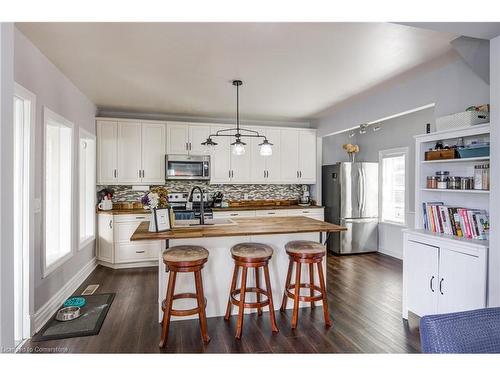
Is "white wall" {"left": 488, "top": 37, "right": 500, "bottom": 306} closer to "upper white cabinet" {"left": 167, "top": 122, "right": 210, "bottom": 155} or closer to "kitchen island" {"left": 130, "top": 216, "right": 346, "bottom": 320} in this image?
"kitchen island" {"left": 130, "top": 216, "right": 346, "bottom": 320}

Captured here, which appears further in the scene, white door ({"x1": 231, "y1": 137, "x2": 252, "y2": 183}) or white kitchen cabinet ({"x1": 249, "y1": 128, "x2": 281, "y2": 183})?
white kitchen cabinet ({"x1": 249, "y1": 128, "x2": 281, "y2": 183})

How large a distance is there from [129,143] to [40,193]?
2197 millimetres

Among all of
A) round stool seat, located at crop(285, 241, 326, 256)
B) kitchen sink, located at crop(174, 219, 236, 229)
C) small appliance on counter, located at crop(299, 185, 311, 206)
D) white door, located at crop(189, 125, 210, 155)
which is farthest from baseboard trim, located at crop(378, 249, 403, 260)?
white door, located at crop(189, 125, 210, 155)

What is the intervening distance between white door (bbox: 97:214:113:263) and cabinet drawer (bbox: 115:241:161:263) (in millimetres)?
129

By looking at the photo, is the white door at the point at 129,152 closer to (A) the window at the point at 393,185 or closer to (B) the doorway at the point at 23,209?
(B) the doorway at the point at 23,209

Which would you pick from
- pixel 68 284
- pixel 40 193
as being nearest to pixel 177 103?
pixel 40 193

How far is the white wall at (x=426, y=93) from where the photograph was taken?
265cm

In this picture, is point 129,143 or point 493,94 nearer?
point 493,94

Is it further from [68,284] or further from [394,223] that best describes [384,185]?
[68,284]

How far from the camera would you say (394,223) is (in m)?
5.12

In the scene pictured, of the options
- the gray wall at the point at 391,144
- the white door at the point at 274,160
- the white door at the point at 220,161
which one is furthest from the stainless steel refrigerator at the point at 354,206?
the white door at the point at 220,161

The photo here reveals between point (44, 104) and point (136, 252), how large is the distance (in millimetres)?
2526

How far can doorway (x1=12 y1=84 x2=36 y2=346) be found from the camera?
237 cm

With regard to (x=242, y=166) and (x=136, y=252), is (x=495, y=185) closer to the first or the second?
(x=242, y=166)
